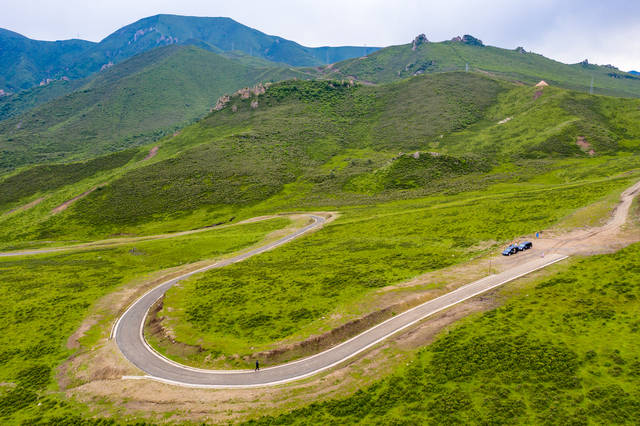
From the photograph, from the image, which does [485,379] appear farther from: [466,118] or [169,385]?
[466,118]

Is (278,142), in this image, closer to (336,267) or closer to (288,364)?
(336,267)

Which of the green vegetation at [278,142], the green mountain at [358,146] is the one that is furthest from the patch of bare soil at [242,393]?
the green vegetation at [278,142]

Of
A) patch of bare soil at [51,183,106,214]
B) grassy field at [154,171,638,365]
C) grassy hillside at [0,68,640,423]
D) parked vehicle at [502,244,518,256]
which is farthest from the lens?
patch of bare soil at [51,183,106,214]

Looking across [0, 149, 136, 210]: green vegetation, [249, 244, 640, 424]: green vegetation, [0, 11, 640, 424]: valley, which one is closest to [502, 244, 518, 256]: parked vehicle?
[0, 11, 640, 424]: valley

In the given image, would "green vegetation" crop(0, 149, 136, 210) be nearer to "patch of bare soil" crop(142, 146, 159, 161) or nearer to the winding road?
"patch of bare soil" crop(142, 146, 159, 161)

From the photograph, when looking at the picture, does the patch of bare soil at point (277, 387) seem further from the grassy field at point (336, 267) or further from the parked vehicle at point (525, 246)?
the parked vehicle at point (525, 246)

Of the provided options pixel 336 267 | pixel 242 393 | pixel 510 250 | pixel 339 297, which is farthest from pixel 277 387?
pixel 510 250
